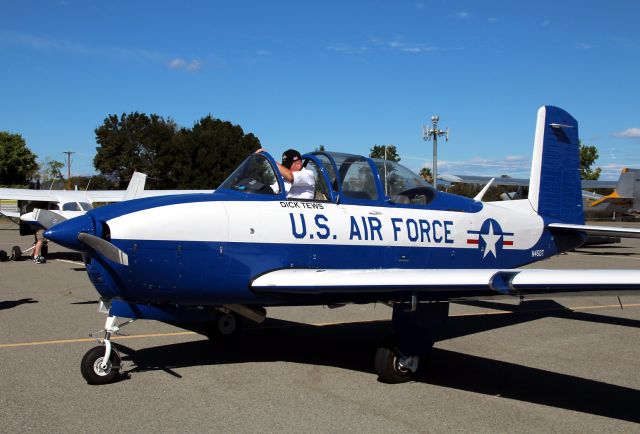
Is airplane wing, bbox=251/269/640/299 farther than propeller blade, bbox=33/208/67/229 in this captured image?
No

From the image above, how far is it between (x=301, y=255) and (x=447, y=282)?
59.8 inches

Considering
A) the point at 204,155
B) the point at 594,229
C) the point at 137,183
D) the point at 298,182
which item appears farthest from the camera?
the point at 204,155

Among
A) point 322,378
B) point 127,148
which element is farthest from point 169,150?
point 322,378

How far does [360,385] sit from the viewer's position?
5590 mm

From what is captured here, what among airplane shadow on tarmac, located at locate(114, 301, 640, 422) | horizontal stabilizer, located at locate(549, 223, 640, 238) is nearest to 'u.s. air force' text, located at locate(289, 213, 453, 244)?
airplane shadow on tarmac, located at locate(114, 301, 640, 422)

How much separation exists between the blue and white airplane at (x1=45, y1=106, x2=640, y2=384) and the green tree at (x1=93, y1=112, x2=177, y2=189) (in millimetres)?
69911

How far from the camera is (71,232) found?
4.93 meters

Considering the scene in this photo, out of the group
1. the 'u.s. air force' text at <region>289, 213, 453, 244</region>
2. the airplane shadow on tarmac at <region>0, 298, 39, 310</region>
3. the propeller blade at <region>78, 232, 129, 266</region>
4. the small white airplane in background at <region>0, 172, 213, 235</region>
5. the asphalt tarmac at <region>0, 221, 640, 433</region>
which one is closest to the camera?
the asphalt tarmac at <region>0, 221, 640, 433</region>

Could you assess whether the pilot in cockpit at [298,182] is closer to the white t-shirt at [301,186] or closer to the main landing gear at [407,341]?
the white t-shirt at [301,186]

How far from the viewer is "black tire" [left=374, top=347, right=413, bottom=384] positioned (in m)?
5.70

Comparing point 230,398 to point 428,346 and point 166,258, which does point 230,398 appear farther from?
point 428,346

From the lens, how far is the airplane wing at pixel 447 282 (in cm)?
465

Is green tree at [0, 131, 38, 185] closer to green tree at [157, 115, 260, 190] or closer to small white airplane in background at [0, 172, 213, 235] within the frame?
green tree at [157, 115, 260, 190]

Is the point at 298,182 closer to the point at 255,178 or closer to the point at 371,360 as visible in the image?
the point at 255,178
